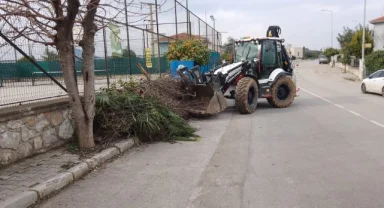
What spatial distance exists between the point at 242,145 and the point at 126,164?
267 cm

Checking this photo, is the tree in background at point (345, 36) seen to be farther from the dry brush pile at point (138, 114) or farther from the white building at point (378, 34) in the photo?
the dry brush pile at point (138, 114)

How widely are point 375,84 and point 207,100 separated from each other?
39.6ft

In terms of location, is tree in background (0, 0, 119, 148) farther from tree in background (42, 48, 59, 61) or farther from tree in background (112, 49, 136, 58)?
tree in background (112, 49, 136, 58)

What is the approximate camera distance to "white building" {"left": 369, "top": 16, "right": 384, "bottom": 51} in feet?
151

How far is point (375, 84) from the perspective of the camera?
63.1 feet

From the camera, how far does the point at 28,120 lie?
633 cm

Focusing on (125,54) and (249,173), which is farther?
(125,54)

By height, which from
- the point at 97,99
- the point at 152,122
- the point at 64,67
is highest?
the point at 64,67

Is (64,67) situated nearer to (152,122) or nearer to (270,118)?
(152,122)

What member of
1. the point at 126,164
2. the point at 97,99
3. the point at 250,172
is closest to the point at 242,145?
the point at 250,172

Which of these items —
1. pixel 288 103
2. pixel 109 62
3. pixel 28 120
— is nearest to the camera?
pixel 28 120

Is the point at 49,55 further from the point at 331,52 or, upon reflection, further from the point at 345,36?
the point at 331,52

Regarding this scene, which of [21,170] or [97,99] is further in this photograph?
[97,99]

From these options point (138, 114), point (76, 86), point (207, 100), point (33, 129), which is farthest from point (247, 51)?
point (33, 129)
